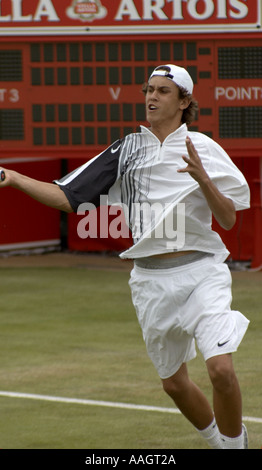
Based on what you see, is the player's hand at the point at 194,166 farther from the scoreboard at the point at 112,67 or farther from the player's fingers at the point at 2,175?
the scoreboard at the point at 112,67

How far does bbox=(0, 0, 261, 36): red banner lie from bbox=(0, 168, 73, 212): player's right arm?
20.3 ft

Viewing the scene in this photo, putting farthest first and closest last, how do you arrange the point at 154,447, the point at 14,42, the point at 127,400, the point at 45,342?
the point at 14,42 < the point at 45,342 < the point at 127,400 < the point at 154,447

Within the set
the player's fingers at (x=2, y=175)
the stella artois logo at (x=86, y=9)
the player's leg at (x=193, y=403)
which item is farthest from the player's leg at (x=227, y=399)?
the stella artois logo at (x=86, y=9)

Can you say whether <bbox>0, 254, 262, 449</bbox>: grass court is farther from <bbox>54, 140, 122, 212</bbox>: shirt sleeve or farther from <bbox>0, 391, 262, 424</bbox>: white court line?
<bbox>54, 140, 122, 212</bbox>: shirt sleeve

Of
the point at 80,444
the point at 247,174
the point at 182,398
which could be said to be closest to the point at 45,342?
the point at 80,444

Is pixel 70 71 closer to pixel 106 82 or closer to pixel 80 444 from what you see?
pixel 106 82

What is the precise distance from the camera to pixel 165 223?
18.2 feet

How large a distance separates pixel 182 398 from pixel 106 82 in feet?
21.5

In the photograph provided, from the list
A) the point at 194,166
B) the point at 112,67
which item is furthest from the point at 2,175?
the point at 112,67

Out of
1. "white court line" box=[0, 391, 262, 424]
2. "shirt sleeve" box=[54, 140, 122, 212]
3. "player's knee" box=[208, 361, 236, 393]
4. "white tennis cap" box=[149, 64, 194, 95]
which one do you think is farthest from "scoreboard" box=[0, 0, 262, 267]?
"player's knee" box=[208, 361, 236, 393]

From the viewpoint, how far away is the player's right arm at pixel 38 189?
214 inches

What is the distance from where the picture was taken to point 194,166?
5219 mm

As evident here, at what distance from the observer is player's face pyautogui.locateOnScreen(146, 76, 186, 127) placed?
5715 millimetres

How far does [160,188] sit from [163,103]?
454mm
